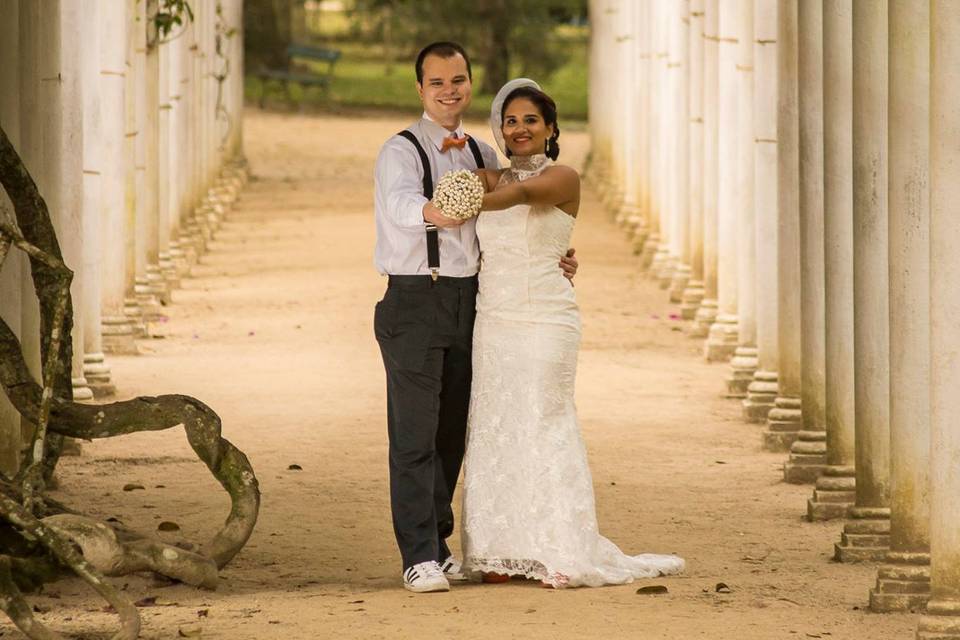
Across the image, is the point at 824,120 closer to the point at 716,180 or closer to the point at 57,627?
the point at 57,627

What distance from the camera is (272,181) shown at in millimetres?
31750

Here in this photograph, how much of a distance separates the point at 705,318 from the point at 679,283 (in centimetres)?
226

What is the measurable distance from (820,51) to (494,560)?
4.06m

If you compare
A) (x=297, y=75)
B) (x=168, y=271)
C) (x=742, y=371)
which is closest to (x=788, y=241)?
(x=742, y=371)

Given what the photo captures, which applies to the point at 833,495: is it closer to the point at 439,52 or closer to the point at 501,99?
the point at 501,99

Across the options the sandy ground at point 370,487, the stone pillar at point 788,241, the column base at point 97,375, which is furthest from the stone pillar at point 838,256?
the column base at point 97,375

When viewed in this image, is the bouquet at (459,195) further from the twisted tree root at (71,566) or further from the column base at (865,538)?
the column base at (865,538)

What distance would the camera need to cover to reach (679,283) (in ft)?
65.3

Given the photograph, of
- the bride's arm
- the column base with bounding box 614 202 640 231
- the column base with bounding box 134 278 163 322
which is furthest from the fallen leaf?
the column base with bounding box 614 202 640 231

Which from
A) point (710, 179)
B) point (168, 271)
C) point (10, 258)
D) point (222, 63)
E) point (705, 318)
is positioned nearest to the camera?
point (10, 258)

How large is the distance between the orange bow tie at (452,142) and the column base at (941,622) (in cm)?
246

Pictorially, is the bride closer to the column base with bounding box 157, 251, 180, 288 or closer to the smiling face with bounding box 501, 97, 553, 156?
the smiling face with bounding box 501, 97, 553, 156

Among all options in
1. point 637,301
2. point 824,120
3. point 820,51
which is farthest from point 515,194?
point 637,301

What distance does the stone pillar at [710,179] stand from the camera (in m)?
17.7
